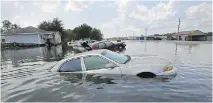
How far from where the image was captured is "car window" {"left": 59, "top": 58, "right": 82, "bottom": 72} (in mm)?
7973

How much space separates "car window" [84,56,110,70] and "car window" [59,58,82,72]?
0.32 metres

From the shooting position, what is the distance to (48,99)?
18.7 ft

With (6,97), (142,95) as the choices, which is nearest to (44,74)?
(6,97)

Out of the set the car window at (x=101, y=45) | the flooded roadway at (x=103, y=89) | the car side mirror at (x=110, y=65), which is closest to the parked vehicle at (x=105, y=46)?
the car window at (x=101, y=45)

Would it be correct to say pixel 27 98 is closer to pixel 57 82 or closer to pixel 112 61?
pixel 57 82

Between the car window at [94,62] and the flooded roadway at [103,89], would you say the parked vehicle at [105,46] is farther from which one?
the flooded roadway at [103,89]

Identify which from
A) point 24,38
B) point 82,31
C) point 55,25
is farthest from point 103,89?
point 82,31

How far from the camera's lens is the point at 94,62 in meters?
7.86

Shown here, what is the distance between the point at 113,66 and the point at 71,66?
6.00ft

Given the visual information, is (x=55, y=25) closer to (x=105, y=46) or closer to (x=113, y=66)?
(x=105, y=46)

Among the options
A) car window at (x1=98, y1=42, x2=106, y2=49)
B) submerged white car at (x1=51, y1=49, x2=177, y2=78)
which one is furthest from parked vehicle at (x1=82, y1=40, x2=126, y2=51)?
submerged white car at (x1=51, y1=49, x2=177, y2=78)

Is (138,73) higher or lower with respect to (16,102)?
higher

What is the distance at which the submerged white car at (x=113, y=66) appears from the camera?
727 cm

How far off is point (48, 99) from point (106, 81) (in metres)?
2.32
